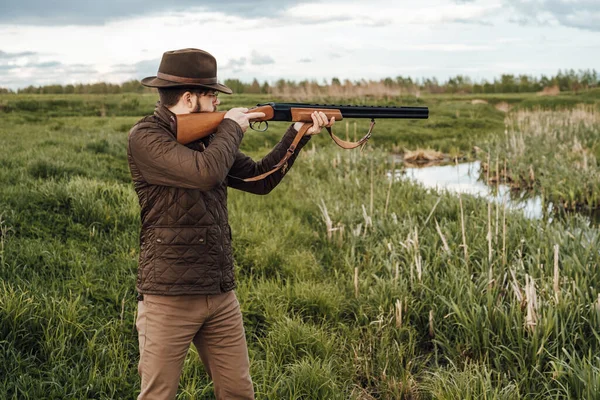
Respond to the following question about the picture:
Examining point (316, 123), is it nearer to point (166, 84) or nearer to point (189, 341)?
point (166, 84)

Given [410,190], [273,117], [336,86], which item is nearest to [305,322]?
[273,117]

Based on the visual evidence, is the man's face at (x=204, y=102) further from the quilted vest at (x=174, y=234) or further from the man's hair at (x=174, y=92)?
the quilted vest at (x=174, y=234)

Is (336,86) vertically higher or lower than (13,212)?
higher

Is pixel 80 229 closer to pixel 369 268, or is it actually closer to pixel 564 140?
pixel 369 268

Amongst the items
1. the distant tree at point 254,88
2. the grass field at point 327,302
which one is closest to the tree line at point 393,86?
the distant tree at point 254,88

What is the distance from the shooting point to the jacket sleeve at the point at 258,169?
12.1ft

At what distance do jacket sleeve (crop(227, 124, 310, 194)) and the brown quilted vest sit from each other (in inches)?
22.8

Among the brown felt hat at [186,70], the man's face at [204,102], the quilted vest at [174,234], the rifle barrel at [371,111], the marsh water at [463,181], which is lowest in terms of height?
the marsh water at [463,181]

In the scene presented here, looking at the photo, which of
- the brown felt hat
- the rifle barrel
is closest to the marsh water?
the rifle barrel

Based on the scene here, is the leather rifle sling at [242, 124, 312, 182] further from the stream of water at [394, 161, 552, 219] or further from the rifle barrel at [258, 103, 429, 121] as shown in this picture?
the stream of water at [394, 161, 552, 219]

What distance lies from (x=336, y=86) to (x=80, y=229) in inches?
1056

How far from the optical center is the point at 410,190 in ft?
33.2

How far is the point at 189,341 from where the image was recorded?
2.99 m

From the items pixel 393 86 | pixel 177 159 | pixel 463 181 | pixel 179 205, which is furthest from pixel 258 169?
pixel 393 86
